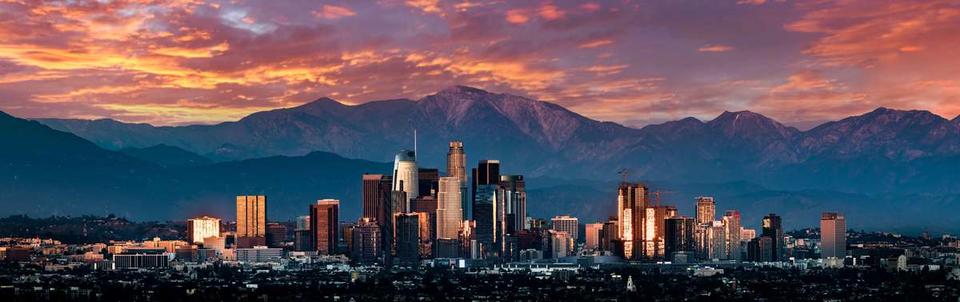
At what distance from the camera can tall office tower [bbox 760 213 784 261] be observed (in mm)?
153387

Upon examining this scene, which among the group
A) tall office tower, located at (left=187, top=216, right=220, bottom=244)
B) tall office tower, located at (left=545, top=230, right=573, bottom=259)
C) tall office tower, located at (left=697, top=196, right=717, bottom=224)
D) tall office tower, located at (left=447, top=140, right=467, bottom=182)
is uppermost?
tall office tower, located at (left=447, top=140, right=467, bottom=182)

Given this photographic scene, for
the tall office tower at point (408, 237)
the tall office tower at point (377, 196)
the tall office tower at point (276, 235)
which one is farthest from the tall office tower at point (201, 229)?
the tall office tower at point (408, 237)

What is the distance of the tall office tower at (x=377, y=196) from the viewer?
16638 centimetres

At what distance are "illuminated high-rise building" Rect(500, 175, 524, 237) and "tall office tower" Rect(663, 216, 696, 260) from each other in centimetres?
1176

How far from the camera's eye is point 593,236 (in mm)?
170625

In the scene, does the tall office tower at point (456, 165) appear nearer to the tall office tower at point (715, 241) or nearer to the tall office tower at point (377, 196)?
the tall office tower at point (377, 196)

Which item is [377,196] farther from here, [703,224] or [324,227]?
[703,224]

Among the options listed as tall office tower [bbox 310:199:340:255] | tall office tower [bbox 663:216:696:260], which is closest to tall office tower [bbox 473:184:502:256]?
tall office tower [bbox 310:199:340:255]

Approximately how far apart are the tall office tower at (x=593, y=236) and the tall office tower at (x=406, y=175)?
14.2m

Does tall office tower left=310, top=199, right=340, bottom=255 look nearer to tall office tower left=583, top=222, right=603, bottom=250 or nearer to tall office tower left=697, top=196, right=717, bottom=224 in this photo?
tall office tower left=583, top=222, right=603, bottom=250

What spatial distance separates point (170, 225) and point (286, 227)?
15168 mm

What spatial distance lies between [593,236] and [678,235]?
46.1ft

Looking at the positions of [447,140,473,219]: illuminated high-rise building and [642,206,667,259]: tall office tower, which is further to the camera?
[447,140,473,219]: illuminated high-rise building

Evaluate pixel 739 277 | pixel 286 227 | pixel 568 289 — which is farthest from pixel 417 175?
pixel 568 289
